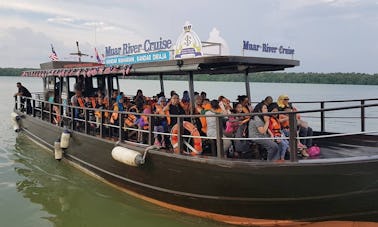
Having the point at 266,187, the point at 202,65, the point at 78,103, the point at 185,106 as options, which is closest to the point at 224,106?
the point at 185,106

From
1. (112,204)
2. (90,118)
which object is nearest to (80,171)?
(90,118)

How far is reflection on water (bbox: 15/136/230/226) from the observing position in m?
6.20

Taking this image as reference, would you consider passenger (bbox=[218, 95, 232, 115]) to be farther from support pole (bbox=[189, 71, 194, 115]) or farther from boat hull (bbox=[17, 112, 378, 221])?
boat hull (bbox=[17, 112, 378, 221])

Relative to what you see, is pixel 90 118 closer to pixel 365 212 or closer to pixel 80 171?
pixel 80 171

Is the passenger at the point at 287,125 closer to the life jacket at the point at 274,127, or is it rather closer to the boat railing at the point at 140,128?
the boat railing at the point at 140,128

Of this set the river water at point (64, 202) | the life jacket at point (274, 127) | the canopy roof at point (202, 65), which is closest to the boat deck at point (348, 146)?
the life jacket at point (274, 127)


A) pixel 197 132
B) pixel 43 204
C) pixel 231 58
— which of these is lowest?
pixel 43 204

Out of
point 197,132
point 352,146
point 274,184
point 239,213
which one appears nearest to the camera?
point 274,184

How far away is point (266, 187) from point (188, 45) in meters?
2.52

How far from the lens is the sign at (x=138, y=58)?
636 centimetres

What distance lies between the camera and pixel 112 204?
6.98 meters

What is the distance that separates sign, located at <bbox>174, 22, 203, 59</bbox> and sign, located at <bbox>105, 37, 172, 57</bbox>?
339mm

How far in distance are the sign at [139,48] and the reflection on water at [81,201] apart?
2.84 metres

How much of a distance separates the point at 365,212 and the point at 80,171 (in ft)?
21.0
